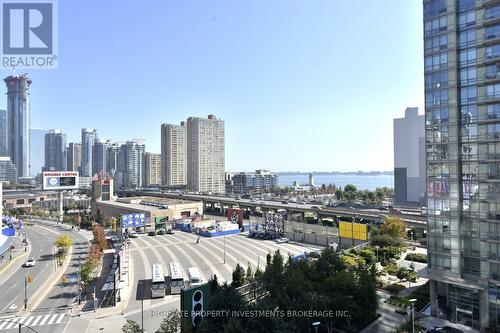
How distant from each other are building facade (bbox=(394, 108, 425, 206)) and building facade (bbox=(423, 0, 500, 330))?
351 feet

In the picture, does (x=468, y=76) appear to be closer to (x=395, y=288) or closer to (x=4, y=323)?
(x=395, y=288)

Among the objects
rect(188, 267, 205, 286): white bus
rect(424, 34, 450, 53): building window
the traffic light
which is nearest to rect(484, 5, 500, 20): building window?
rect(424, 34, 450, 53): building window

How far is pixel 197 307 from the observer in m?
20.1

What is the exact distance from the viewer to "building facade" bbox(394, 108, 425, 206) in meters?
127

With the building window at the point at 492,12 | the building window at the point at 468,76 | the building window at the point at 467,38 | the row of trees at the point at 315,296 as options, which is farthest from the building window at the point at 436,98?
the row of trees at the point at 315,296

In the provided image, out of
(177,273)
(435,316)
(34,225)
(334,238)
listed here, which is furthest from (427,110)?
(34,225)

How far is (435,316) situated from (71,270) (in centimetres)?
4155

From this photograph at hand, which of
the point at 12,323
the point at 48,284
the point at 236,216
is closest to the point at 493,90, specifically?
the point at 12,323

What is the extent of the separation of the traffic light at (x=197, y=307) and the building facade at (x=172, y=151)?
174 m

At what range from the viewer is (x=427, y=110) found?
2884 centimetres

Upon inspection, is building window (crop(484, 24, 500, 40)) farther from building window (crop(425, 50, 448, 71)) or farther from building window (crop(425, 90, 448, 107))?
building window (crop(425, 90, 448, 107))

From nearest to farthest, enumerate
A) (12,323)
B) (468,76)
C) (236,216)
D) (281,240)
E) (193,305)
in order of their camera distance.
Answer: (193,305), (468,76), (12,323), (281,240), (236,216)

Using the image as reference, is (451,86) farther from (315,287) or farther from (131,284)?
(131,284)

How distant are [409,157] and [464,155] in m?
115
